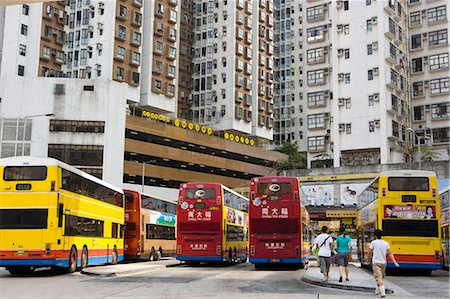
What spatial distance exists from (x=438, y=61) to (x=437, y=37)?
2.99 meters

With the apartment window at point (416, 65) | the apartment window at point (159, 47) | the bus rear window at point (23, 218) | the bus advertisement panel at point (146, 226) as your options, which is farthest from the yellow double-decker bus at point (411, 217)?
the apartment window at point (159, 47)

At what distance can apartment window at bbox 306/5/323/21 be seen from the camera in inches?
2803

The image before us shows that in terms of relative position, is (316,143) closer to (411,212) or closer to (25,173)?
(411,212)

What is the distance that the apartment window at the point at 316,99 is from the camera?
70.1 m

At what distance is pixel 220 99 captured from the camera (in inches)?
3401

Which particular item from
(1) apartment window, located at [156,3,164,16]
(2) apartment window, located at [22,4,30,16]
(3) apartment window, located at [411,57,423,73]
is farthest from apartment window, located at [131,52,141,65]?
(3) apartment window, located at [411,57,423,73]

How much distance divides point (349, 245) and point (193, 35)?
7847 centimetres

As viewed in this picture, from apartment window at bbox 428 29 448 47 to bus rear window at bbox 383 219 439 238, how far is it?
1899 inches

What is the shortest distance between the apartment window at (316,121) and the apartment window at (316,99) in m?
1.47

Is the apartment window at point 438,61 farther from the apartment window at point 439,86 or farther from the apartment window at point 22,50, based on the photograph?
the apartment window at point 22,50

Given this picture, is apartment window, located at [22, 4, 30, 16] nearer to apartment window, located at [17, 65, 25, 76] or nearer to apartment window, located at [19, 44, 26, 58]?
apartment window, located at [19, 44, 26, 58]

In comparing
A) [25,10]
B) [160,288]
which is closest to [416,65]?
[25,10]

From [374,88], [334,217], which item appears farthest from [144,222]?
[374,88]

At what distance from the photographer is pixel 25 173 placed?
2031 centimetres
